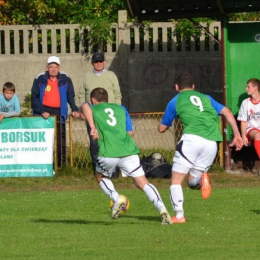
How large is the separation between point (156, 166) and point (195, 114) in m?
6.49

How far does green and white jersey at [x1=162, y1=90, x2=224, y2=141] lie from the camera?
1159 centimetres

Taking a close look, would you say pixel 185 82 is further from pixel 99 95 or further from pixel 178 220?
pixel 178 220

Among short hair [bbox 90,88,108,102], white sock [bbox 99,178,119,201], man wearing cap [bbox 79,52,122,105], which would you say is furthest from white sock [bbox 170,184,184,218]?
man wearing cap [bbox 79,52,122,105]

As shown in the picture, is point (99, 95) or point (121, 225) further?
point (99, 95)

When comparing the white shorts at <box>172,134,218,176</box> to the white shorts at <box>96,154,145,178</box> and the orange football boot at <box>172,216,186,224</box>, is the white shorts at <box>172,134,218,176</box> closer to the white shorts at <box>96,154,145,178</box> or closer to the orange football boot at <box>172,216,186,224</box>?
the white shorts at <box>96,154,145,178</box>

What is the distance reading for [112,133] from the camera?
11.7m

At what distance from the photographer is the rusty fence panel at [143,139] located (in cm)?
1869

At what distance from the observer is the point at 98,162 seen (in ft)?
39.0

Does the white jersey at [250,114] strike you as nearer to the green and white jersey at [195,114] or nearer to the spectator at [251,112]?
the spectator at [251,112]

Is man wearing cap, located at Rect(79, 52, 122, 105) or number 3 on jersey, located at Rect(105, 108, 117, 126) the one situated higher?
man wearing cap, located at Rect(79, 52, 122, 105)

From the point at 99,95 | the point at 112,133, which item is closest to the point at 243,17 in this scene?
the point at 99,95

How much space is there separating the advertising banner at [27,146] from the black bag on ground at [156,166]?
181cm

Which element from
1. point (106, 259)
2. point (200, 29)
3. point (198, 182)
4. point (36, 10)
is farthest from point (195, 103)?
point (36, 10)

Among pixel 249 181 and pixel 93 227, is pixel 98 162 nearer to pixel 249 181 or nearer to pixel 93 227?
pixel 93 227
